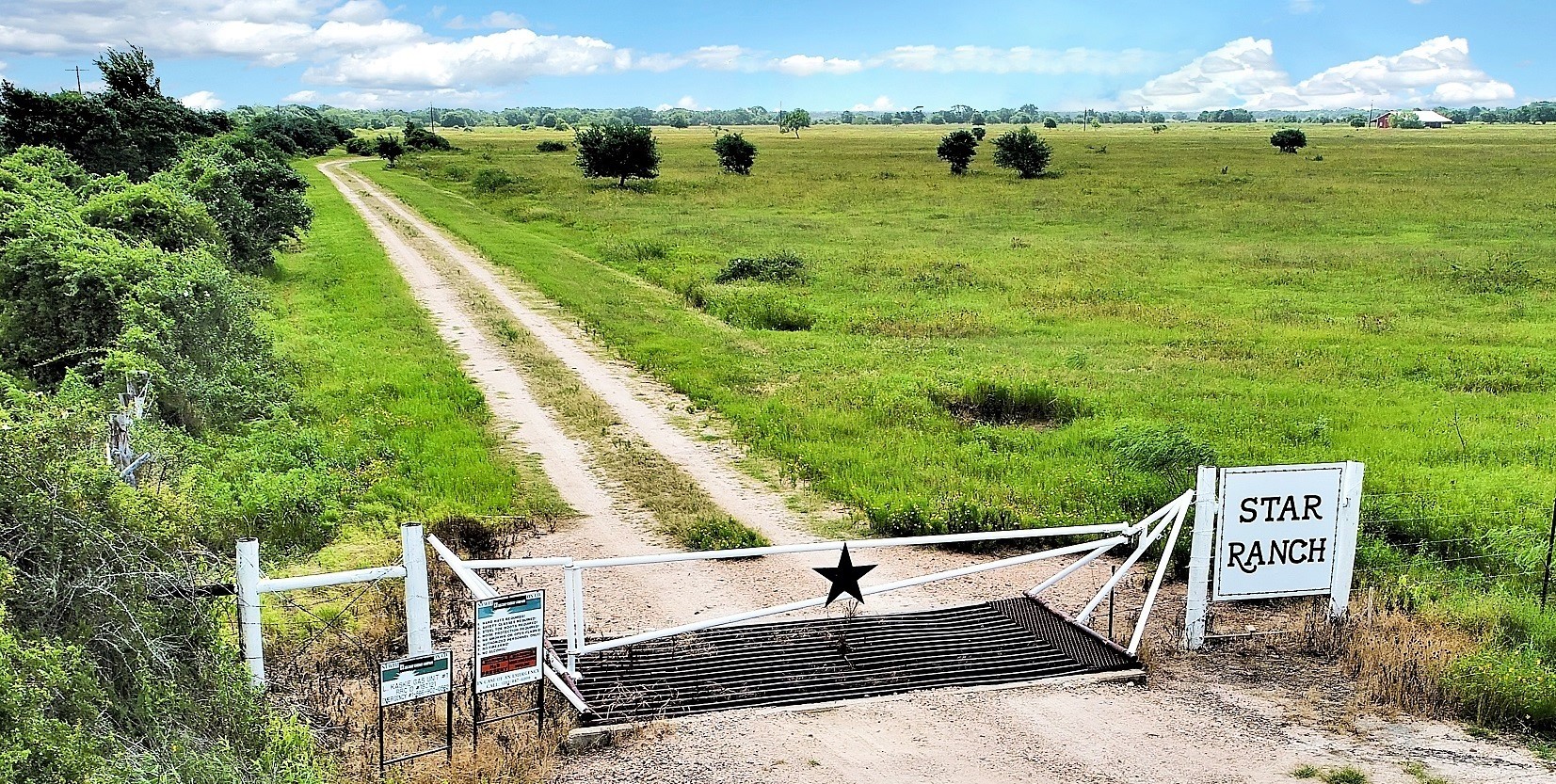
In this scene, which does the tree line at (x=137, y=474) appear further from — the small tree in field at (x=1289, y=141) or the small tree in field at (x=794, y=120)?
the small tree in field at (x=794, y=120)

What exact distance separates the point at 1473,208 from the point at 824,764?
45392 mm

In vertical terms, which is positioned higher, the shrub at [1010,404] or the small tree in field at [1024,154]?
the small tree in field at [1024,154]

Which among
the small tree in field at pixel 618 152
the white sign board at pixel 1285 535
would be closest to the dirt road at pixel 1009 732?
the white sign board at pixel 1285 535

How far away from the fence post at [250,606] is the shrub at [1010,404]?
426 inches

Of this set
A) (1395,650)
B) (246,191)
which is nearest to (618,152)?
(246,191)

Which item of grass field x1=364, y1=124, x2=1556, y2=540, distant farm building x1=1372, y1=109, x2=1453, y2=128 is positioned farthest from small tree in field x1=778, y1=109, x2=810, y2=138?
grass field x1=364, y1=124, x2=1556, y2=540

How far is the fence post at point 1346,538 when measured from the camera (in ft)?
27.5

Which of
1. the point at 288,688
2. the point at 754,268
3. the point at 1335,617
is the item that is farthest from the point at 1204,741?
the point at 754,268

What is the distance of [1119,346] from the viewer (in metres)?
20.7

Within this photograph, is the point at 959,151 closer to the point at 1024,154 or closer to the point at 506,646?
the point at 1024,154

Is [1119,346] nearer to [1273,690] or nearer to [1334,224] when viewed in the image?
[1273,690]

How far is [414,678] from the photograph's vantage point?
6250 millimetres

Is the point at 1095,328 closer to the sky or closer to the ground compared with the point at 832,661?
closer to the sky

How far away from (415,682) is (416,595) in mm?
676
